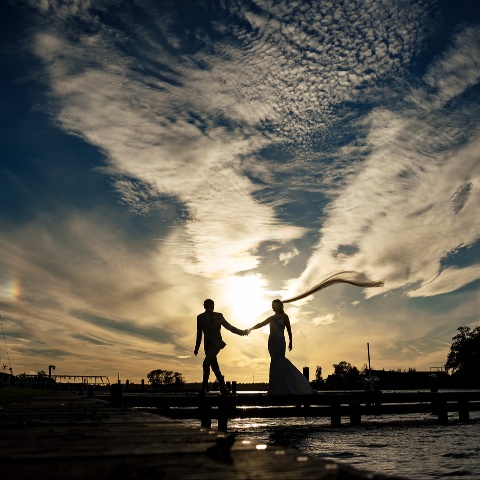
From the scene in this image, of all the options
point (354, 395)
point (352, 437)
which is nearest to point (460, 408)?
point (354, 395)

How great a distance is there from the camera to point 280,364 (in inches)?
691

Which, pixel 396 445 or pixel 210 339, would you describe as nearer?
pixel 396 445

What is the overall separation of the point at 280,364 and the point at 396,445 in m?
4.35

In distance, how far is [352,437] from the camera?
18.0 m

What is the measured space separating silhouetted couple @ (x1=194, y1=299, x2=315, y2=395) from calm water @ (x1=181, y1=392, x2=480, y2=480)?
1.72m

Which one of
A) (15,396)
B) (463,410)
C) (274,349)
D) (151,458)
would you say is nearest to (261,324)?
(274,349)

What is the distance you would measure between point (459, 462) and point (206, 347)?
780 centimetres

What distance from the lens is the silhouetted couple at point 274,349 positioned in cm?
1655

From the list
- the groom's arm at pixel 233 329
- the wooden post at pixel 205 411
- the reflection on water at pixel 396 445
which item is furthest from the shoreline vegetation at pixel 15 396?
the reflection on water at pixel 396 445

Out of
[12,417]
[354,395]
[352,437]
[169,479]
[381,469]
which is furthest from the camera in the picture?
[354,395]

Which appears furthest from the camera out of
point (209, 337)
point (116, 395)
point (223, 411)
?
point (223, 411)

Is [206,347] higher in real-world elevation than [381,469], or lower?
higher

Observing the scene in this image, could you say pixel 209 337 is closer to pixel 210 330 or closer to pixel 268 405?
pixel 210 330

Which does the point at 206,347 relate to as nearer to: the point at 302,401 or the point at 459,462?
the point at 302,401
